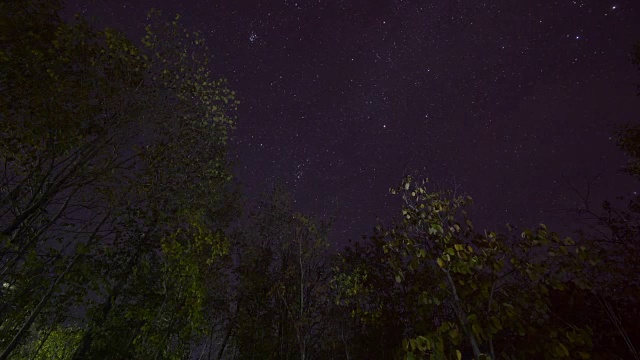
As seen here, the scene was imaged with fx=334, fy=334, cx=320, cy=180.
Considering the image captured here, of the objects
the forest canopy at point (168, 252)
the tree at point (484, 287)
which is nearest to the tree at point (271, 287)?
the forest canopy at point (168, 252)

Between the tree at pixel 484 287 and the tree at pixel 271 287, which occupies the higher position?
the tree at pixel 271 287

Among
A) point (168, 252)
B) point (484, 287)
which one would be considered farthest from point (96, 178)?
point (484, 287)

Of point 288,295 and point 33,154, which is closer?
point 33,154

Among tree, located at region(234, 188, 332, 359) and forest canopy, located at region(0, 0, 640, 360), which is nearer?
forest canopy, located at region(0, 0, 640, 360)

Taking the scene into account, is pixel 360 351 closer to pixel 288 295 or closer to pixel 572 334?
pixel 288 295

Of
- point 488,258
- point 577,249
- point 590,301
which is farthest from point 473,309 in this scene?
point 590,301

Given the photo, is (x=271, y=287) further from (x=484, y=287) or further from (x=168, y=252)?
(x=484, y=287)

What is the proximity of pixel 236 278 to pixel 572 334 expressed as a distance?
23780 mm

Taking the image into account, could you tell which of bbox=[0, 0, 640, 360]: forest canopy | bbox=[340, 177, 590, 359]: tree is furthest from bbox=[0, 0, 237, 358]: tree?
bbox=[340, 177, 590, 359]: tree

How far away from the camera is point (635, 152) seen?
1534 cm

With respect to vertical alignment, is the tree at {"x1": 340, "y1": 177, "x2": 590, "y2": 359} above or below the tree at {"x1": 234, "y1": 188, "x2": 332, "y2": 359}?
below

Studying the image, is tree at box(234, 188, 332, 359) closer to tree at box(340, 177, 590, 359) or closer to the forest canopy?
the forest canopy

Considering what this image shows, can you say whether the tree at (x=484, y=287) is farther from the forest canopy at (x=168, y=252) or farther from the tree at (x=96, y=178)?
the tree at (x=96, y=178)

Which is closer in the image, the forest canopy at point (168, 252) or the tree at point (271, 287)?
the forest canopy at point (168, 252)
